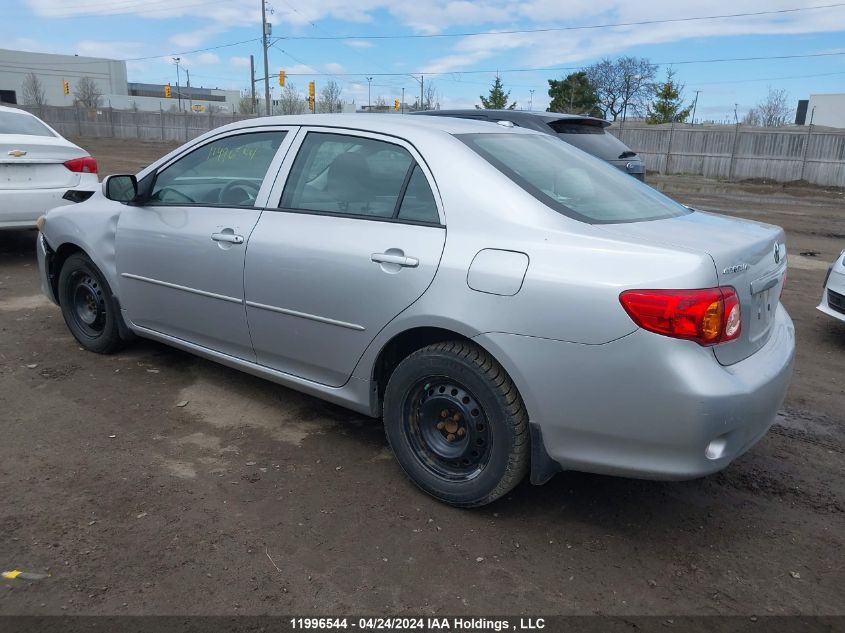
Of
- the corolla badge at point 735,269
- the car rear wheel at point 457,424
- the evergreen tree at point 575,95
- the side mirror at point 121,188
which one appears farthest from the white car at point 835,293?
the evergreen tree at point 575,95

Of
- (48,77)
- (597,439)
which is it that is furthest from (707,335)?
(48,77)

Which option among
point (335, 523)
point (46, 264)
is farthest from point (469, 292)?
point (46, 264)

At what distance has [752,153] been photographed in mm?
25484

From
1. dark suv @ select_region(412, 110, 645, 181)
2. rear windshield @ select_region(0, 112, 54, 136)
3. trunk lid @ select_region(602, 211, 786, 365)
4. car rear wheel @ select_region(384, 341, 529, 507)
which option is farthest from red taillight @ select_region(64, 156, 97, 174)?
trunk lid @ select_region(602, 211, 786, 365)

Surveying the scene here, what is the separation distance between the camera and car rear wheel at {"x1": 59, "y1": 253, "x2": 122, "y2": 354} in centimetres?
480

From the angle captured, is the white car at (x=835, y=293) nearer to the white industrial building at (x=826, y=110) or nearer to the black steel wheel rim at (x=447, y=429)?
the black steel wheel rim at (x=447, y=429)

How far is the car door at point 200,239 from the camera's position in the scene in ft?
12.5

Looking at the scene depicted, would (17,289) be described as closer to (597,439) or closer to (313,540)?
(313,540)

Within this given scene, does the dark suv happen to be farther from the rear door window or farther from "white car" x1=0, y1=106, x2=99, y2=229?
the rear door window

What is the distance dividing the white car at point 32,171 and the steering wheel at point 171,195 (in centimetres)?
342

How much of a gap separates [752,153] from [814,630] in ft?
86.2

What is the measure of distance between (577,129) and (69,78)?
99347 millimetres

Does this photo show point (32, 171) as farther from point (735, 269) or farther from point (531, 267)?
point (735, 269)

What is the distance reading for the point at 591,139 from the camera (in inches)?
316
